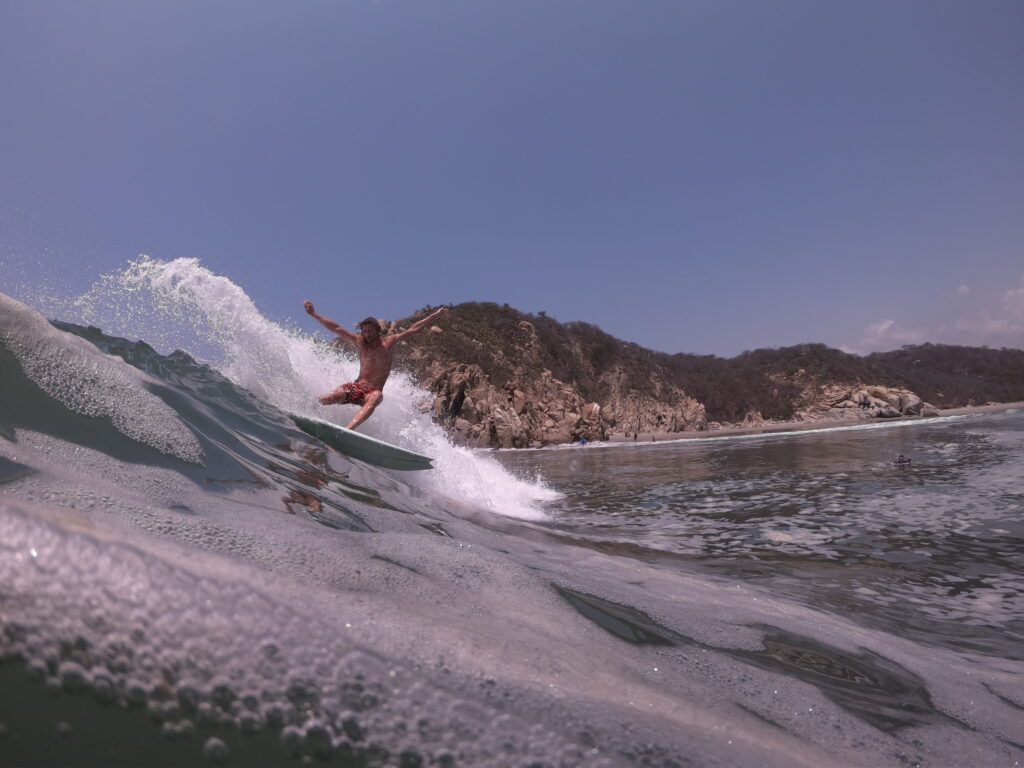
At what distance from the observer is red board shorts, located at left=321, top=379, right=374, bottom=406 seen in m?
8.02

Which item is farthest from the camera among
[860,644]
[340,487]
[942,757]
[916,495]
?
[916,495]

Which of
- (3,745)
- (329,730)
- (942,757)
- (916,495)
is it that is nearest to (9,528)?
(3,745)

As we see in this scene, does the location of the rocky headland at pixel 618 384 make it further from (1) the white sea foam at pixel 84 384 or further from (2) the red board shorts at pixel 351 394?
(1) the white sea foam at pixel 84 384

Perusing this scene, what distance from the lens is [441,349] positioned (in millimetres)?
36875

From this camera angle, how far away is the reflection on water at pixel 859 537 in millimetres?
2508

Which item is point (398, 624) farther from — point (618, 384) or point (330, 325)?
point (618, 384)

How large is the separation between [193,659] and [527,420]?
31.9m

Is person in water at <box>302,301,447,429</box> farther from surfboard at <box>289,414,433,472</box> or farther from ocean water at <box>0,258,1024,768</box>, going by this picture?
ocean water at <box>0,258,1024,768</box>

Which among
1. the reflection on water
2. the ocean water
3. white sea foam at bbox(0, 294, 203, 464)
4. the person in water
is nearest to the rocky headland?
the person in water

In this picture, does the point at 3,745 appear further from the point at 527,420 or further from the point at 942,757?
the point at 527,420

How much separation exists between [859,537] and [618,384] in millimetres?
42319

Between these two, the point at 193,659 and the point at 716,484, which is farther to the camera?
the point at 716,484

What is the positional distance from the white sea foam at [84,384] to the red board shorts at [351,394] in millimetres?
5816

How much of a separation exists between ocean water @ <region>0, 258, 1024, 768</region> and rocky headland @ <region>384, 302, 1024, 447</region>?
13315mm
